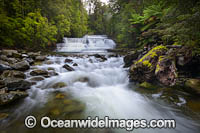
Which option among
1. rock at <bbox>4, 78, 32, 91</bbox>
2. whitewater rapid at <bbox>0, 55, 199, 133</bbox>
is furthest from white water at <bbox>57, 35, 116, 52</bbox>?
rock at <bbox>4, 78, 32, 91</bbox>

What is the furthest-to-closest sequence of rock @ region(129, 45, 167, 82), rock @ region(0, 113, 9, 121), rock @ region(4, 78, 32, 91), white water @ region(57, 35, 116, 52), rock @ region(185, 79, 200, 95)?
white water @ region(57, 35, 116, 52)
rock @ region(129, 45, 167, 82)
rock @ region(4, 78, 32, 91)
rock @ region(185, 79, 200, 95)
rock @ region(0, 113, 9, 121)

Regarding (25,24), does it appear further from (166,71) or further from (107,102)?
(166,71)

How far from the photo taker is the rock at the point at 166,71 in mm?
3599

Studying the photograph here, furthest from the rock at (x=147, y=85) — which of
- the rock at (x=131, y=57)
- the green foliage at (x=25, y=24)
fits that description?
the green foliage at (x=25, y=24)

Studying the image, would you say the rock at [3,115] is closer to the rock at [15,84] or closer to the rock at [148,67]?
the rock at [15,84]

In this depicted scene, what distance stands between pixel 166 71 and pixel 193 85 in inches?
34.6

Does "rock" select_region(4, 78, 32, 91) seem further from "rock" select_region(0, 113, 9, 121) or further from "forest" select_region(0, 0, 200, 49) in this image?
"forest" select_region(0, 0, 200, 49)

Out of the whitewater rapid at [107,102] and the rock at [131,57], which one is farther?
the rock at [131,57]

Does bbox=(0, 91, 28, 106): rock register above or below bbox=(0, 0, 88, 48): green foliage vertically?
below

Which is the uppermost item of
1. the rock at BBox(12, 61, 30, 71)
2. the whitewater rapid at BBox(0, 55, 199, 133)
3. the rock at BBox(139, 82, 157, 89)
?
the rock at BBox(12, 61, 30, 71)

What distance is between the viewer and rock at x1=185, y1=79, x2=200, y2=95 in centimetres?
304

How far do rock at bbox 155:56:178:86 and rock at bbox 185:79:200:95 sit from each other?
0.36m

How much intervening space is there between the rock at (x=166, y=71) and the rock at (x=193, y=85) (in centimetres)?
36

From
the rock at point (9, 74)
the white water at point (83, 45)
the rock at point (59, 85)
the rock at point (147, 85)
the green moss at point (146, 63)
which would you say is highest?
the white water at point (83, 45)
